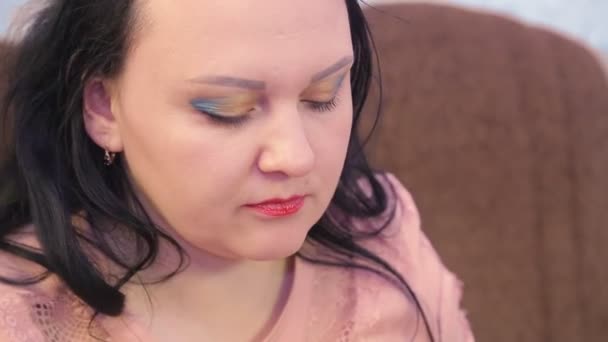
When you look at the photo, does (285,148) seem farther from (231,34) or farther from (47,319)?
(47,319)

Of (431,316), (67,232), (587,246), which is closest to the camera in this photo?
(67,232)

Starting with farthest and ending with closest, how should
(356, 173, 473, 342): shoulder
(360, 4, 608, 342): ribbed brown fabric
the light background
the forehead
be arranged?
the light background < (360, 4, 608, 342): ribbed brown fabric < (356, 173, 473, 342): shoulder < the forehead

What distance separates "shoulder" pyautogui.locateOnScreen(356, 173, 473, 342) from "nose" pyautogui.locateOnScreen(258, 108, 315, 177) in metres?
0.25

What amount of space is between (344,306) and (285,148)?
0.25m

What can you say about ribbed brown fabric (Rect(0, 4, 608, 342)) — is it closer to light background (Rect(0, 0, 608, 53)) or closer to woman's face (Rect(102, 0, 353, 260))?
light background (Rect(0, 0, 608, 53))

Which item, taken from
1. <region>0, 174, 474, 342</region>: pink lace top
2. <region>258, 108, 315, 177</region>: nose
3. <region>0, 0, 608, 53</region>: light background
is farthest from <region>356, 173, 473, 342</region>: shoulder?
<region>0, 0, 608, 53</region>: light background

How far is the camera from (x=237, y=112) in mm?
568

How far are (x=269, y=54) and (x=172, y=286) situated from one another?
0.25 m

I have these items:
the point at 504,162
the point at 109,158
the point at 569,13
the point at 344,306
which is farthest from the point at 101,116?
the point at 569,13

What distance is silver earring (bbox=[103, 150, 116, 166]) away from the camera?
0.65 metres

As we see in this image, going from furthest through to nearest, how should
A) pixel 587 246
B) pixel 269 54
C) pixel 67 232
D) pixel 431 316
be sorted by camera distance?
pixel 587 246 < pixel 431 316 < pixel 67 232 < pixel 269 54

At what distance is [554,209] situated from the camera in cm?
111

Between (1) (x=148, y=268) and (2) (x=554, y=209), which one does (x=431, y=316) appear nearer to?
(1) (x=148, y=268)

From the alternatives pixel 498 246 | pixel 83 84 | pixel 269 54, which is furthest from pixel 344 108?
pixel 498 246
